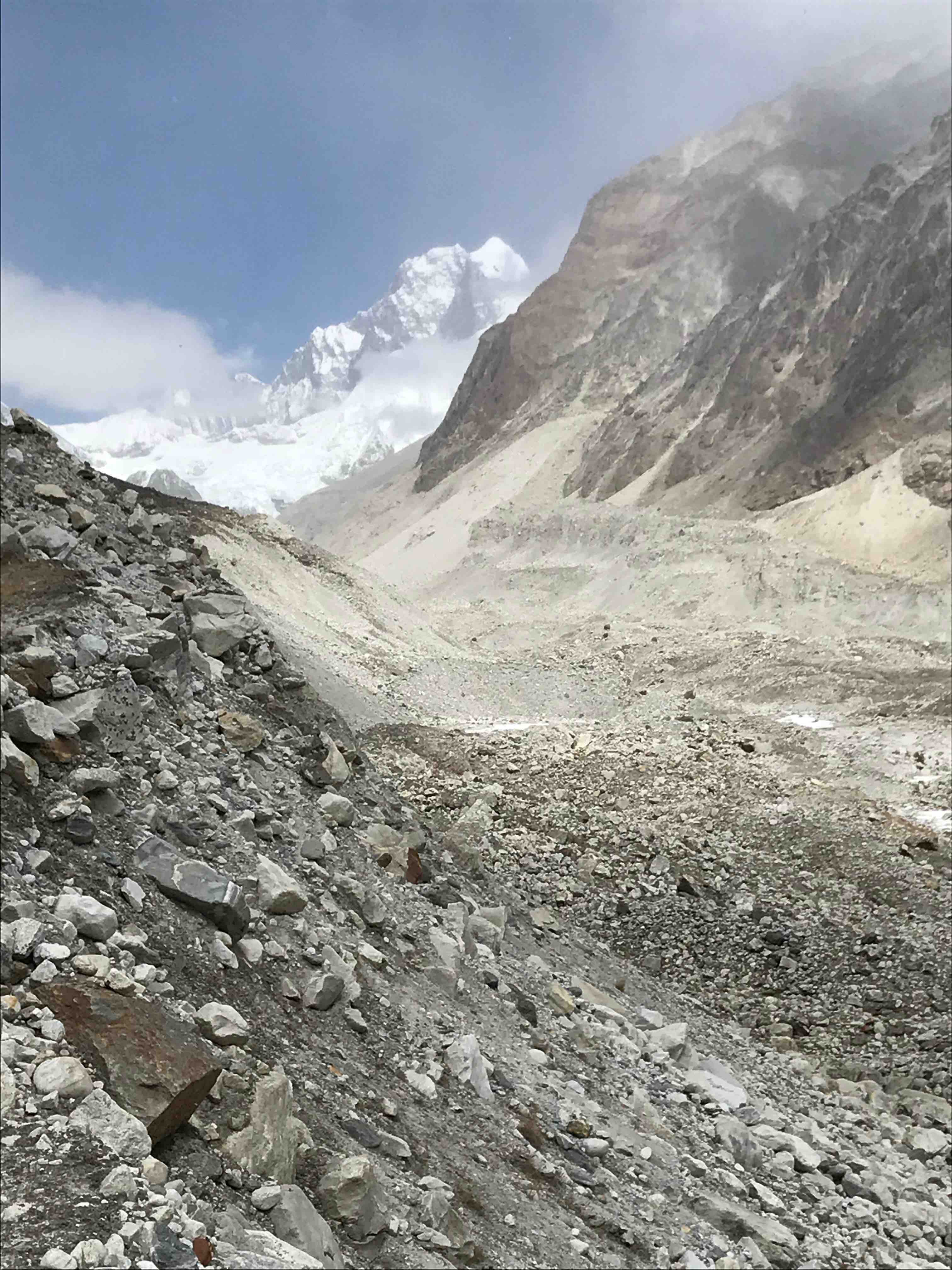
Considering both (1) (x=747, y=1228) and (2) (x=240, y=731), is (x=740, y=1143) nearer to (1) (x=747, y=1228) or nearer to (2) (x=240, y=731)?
(1) (x=747, y=1228)

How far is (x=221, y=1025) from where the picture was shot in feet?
12.6

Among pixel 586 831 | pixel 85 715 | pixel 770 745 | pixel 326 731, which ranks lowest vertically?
pixel 770 745

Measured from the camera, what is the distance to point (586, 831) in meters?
11.4

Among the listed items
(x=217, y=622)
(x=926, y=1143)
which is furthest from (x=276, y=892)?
(x=926, y=1143)

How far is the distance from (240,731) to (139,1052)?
3.32 meters

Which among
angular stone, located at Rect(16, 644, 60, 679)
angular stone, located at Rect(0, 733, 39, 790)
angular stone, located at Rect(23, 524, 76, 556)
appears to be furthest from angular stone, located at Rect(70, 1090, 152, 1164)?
angular stone, located at Rect(23, 524, 76, 556)

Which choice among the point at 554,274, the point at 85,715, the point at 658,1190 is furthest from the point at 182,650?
the point at 554,274

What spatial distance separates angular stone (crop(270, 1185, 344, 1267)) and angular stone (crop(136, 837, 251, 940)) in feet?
4.98

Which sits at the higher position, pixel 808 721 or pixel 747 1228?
pixel 747 1228

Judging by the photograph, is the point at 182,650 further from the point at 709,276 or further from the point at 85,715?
the point at 709,276

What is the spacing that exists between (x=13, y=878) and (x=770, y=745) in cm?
1356

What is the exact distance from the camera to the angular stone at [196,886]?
175 inches

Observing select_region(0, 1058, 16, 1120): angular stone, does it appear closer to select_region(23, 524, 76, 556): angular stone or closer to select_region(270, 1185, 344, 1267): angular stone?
select_region(270, 1185, 344, 1267): angular stone

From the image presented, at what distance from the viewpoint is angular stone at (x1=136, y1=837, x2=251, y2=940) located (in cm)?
445
